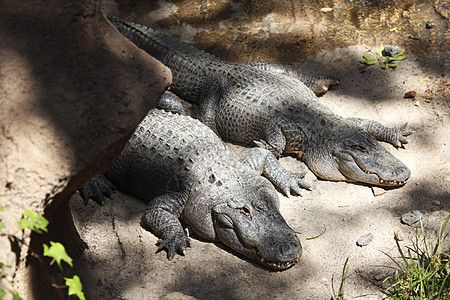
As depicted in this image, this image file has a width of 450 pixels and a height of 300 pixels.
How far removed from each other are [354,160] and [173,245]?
2.10 metres

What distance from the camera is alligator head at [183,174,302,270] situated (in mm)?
3994

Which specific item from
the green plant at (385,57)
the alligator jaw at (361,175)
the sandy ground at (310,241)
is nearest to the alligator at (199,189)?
the sandy ground at (310,241)

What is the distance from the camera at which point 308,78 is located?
6082mm

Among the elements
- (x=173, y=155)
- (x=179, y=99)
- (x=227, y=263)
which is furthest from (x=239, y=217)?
(x=179, y=99)

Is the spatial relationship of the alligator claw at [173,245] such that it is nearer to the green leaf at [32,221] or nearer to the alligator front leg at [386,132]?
the green leaf at [32,221]

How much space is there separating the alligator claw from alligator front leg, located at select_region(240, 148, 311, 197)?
1.14 metres

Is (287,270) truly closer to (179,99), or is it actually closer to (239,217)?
(239,217)

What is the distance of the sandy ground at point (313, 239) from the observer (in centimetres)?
390

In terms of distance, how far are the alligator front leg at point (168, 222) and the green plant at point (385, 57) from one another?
10.7ft

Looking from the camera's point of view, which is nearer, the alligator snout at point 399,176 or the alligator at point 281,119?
the alligator snout at point 399,176

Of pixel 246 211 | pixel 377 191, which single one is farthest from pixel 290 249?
pixel 377 191

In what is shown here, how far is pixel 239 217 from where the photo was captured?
4.21 metres

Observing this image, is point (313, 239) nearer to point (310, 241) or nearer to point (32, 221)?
point (310, 241)

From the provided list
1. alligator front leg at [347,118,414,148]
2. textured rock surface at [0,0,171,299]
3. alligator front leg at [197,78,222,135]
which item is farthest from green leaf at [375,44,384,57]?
textured rock surface at [0,0,171,299]
